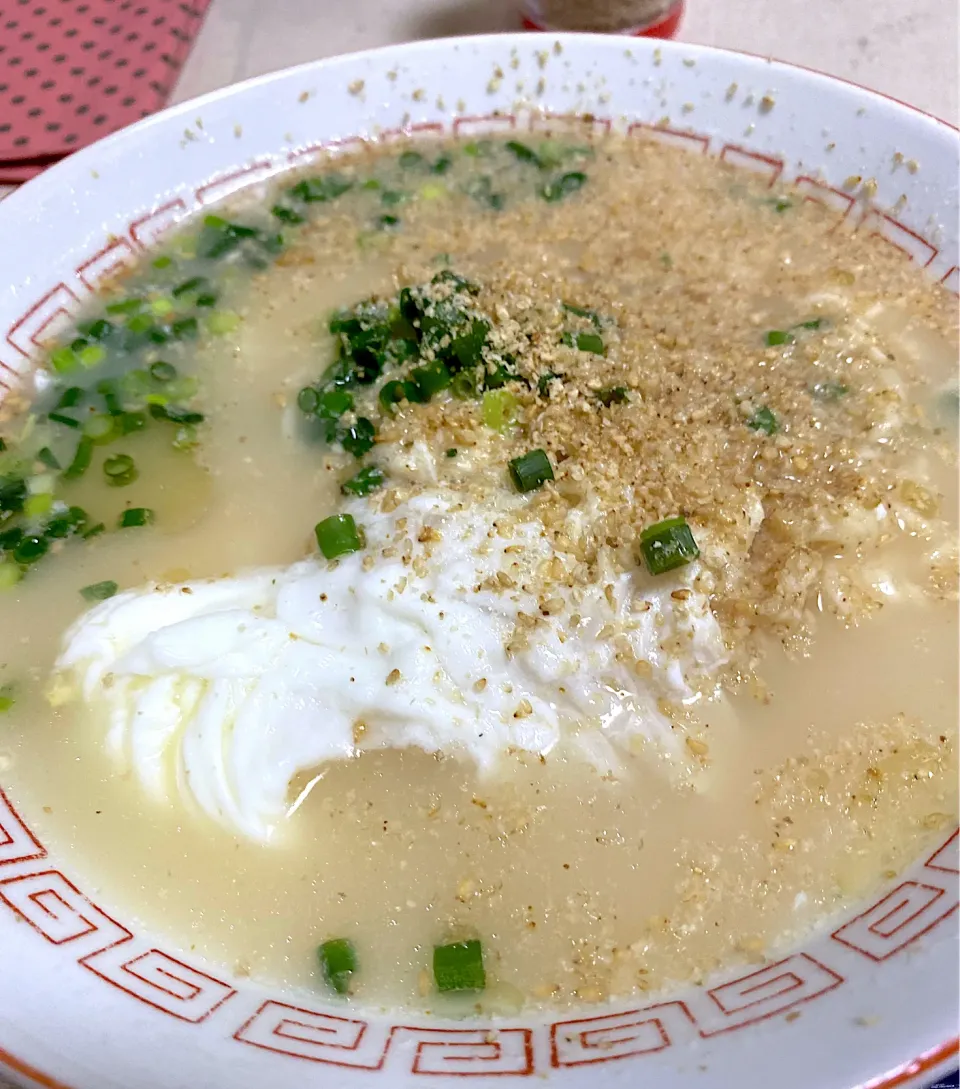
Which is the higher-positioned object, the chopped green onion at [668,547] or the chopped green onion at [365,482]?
the chopped green onion at [365,482]

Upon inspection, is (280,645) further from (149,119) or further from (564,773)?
(149,119)

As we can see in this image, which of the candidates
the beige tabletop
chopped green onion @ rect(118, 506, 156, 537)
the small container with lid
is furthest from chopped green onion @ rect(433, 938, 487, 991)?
the beige tabletop

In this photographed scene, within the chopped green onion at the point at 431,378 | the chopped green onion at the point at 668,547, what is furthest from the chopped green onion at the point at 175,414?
the chopped green onion at the point at 668,547

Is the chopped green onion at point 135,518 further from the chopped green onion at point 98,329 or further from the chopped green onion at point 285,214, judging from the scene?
the chopped green onion at point 285,214

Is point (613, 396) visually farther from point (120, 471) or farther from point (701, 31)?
point (701, 31)

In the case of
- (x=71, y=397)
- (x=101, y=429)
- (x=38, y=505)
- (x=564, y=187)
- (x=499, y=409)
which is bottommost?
(x=38, y=505)

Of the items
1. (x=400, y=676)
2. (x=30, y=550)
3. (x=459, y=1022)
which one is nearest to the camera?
(x=459, y=1022)

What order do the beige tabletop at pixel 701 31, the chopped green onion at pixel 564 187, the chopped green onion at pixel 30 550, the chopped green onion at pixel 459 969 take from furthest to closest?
the beige tabletop at pixel 701 31
the chopped green onion at pixel 564 187
the chopped green onion at pixel 30 550
the chopped green onion at pixel 459 969

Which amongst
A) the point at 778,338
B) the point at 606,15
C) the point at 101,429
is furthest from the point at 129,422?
the point at 606,15
